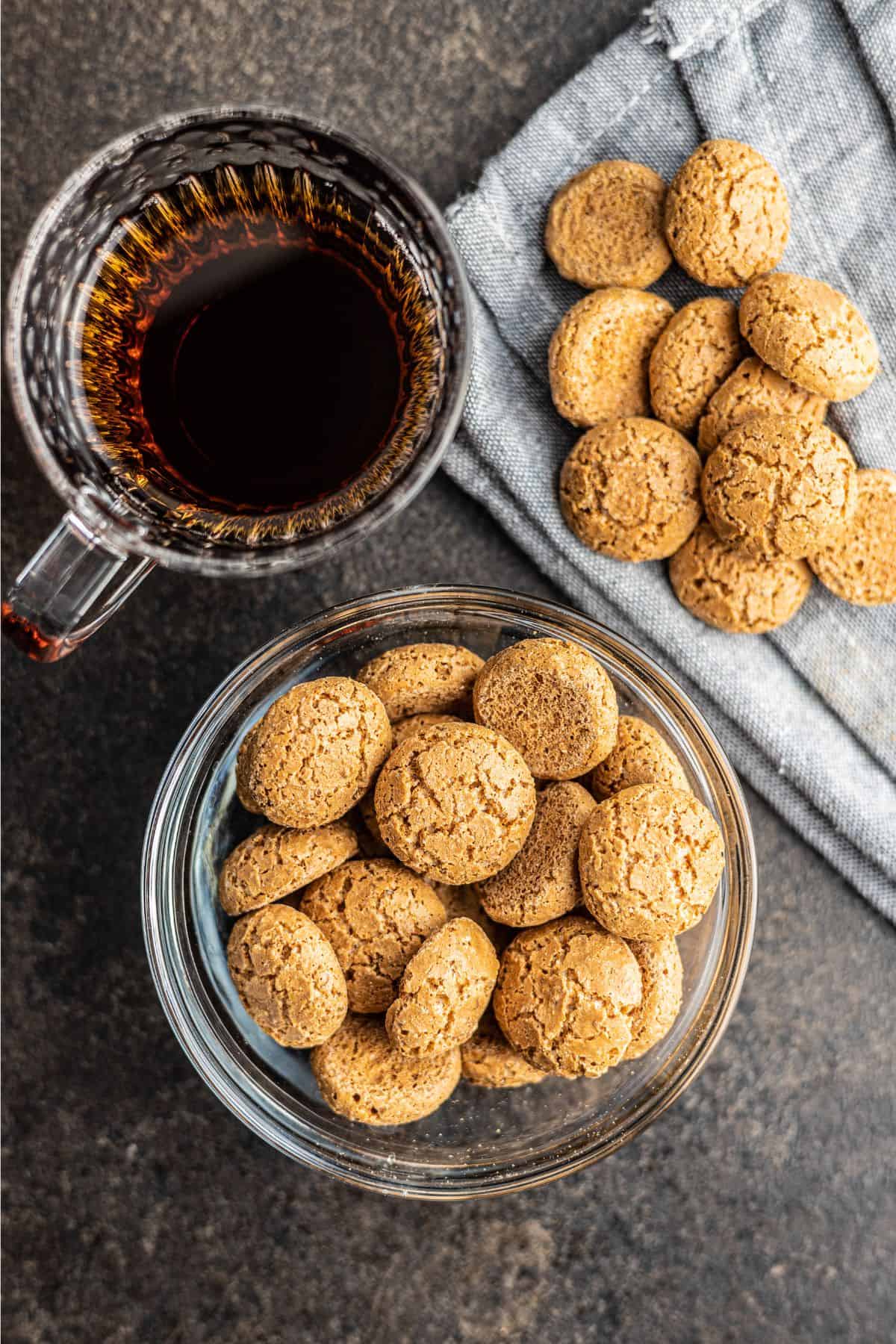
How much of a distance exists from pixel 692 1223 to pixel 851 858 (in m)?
0.43

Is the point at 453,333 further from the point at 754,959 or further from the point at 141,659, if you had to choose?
the point at 754,959

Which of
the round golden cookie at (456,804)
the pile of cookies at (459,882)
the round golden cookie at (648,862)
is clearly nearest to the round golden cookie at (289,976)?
the pile of cookies at (459,882)

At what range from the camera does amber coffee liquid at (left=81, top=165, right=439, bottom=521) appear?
0.88 m

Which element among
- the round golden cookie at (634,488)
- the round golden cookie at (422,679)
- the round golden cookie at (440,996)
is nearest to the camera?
the round golden cookie at (440,996)

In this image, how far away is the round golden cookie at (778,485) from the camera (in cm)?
97

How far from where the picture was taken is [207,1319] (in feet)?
3.63

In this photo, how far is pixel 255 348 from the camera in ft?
2.92

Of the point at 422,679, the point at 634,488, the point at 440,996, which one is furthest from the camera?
the point at 634,488

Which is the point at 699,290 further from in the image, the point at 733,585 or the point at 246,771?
the point at 246,771

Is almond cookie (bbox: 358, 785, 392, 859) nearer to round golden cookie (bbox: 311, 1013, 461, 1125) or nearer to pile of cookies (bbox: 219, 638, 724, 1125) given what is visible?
pile of cookies (bbox: 219, 638, 724, 1125)

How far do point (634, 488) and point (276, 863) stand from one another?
1.61 ft

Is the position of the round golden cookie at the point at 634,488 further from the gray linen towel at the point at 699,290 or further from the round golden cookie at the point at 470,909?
the round golden cookie at the point at 470,909

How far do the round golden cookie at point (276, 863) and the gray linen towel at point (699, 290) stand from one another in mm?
388

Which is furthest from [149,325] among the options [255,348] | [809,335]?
[809,335]
